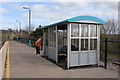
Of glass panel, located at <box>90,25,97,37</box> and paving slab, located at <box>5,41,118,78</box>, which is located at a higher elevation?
glass panel, located at <box>90,25,97,37</box>

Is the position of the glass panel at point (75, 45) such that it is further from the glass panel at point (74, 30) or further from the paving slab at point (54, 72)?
the paving slab at point (54, 72)

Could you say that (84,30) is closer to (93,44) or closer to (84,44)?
(84,44)

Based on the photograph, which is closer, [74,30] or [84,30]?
[74,30]

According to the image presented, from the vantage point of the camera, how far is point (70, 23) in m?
8.07

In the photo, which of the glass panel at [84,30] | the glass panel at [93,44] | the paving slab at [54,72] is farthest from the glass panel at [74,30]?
the paving slab at [54,72]

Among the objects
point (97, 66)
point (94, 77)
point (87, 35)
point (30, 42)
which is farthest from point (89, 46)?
point (30, 42)

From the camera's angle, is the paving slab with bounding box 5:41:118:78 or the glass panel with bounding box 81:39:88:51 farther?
the glass panel with bounding box 81:39:88:51

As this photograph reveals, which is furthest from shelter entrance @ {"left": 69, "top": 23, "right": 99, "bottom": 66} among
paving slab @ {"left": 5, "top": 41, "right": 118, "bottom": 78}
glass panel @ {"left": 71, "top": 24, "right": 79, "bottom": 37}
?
paving slab @ {"left": 5, "top": 41, "right": 118, "bottom": 78}

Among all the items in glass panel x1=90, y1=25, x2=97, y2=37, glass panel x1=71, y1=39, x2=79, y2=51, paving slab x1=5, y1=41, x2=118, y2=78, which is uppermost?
glass panel x1=90, y1=25, x2=97, y2=37

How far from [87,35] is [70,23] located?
1.26 metres

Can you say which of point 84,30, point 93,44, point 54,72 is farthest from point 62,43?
point 54,72

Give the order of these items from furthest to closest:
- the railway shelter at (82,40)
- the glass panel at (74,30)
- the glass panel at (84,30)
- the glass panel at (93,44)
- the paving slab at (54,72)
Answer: the glass panel at (93,44) → the glass panel at (84,30) → the glass panel at (74,30) → the railway shelter at (82,40) → the paving slab at (54,72)

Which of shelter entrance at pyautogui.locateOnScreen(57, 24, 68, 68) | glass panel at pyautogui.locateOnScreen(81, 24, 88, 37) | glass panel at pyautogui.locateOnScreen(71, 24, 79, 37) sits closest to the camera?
glass panel at pyautogui.locateOnScreen(71, 24, 79, 37)

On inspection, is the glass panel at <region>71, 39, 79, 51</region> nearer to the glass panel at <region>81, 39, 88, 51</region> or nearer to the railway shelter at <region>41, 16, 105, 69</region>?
Result: the railway shelter at <region>41, 16, 105, 69</region>
